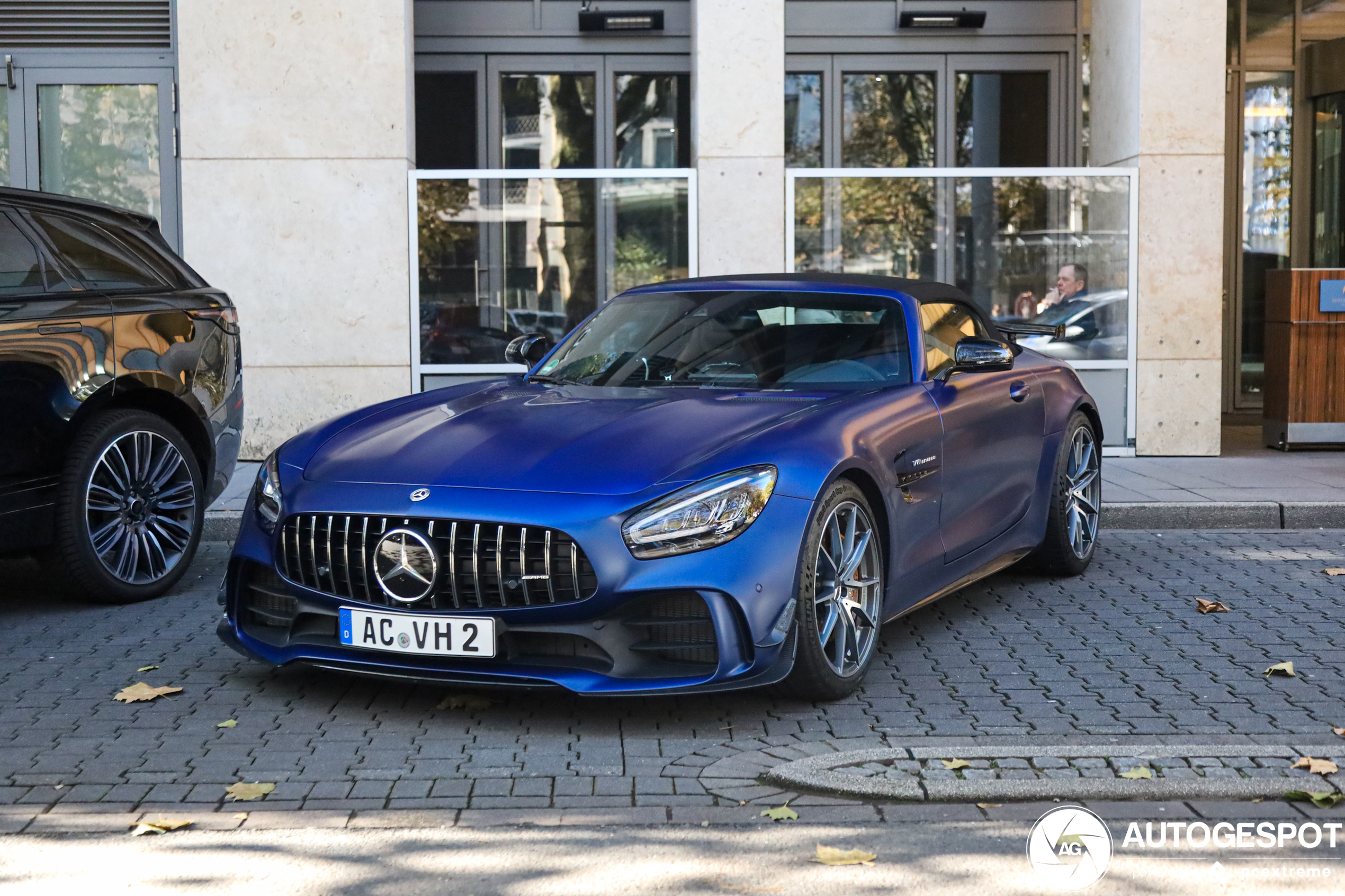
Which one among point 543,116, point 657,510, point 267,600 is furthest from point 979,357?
point 543,116

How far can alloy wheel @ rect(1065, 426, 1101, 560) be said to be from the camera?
7488 mm

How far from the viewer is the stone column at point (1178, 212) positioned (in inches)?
465

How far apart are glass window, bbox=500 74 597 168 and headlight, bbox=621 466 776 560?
9.28 metres

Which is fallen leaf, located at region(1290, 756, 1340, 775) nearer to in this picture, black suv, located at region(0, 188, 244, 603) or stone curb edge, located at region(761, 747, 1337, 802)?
stone curb edge, located at region(761, 747, 1337, 802)

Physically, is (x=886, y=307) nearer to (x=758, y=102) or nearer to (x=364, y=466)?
(x=364, y=466)

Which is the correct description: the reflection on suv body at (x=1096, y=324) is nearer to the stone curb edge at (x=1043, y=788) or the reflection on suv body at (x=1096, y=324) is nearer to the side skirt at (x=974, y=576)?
the side skirt at (x=974, y=576)

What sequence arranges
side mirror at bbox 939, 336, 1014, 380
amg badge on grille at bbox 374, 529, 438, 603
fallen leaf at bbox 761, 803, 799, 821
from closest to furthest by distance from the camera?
fallen leaf at bbox 761, 803, 799, 821
amg badge on grille at bbox 374, 529, 438, 603
side mirror at bbox 939, 336, 1014, 380

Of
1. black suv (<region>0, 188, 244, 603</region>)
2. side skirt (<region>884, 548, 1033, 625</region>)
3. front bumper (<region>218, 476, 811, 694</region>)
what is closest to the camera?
front bumper (<region>218, 476, 811, 694</region>)

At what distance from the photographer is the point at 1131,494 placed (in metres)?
9.89

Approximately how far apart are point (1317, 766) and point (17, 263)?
17.0 ft

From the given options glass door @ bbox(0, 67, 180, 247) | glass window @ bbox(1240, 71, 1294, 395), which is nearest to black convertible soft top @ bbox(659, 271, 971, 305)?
glass door @ bbox(0, 67, 180, 247)

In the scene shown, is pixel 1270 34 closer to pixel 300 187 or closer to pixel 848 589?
pixel 300 187

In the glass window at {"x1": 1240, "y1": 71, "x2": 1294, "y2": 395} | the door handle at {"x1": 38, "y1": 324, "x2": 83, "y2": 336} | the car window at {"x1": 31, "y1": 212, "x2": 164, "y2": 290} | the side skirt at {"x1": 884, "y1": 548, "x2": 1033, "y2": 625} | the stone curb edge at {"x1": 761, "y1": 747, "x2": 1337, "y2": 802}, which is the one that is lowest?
the stone curb edge at {"x1": 761, "y1": 747, "x2": 1337, "y2": 802}

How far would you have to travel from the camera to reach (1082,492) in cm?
767
